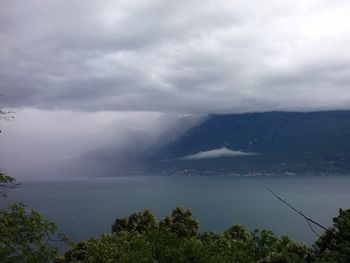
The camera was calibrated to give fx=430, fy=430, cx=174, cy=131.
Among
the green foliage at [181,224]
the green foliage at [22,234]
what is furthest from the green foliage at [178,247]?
the green foliage at [22,234]

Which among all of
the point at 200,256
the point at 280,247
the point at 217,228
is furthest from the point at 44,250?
the point at 217,228

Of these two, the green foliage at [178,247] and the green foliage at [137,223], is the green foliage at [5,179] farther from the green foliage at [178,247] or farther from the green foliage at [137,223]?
the green foliage at [137,223]

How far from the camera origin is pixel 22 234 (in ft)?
39.7

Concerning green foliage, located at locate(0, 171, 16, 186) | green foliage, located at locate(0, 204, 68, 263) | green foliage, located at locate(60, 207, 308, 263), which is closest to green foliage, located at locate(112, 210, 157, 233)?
green foliage, located at locate(60, 207, 308, 263)

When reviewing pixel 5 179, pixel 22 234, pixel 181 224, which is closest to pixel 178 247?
pixel 22 234

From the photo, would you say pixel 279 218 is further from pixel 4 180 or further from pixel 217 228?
pixel 4 180

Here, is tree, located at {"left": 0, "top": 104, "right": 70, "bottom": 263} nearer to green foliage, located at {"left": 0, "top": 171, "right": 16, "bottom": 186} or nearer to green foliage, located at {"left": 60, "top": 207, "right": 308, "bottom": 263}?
green foliage, located at {"left": 0, "top": 171, "right": 16, "bottom": 186}

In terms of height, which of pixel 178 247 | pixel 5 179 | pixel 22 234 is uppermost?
pixel 5 179

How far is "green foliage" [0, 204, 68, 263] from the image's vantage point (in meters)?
11.6

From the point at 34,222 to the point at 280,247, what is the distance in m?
34.6

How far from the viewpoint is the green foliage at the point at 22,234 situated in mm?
11586

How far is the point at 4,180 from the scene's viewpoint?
1160 cm

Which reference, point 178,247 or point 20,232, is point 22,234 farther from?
point 178,247

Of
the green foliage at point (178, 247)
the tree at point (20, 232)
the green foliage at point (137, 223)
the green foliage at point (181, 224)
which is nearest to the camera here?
the tree at point (20, 232)
